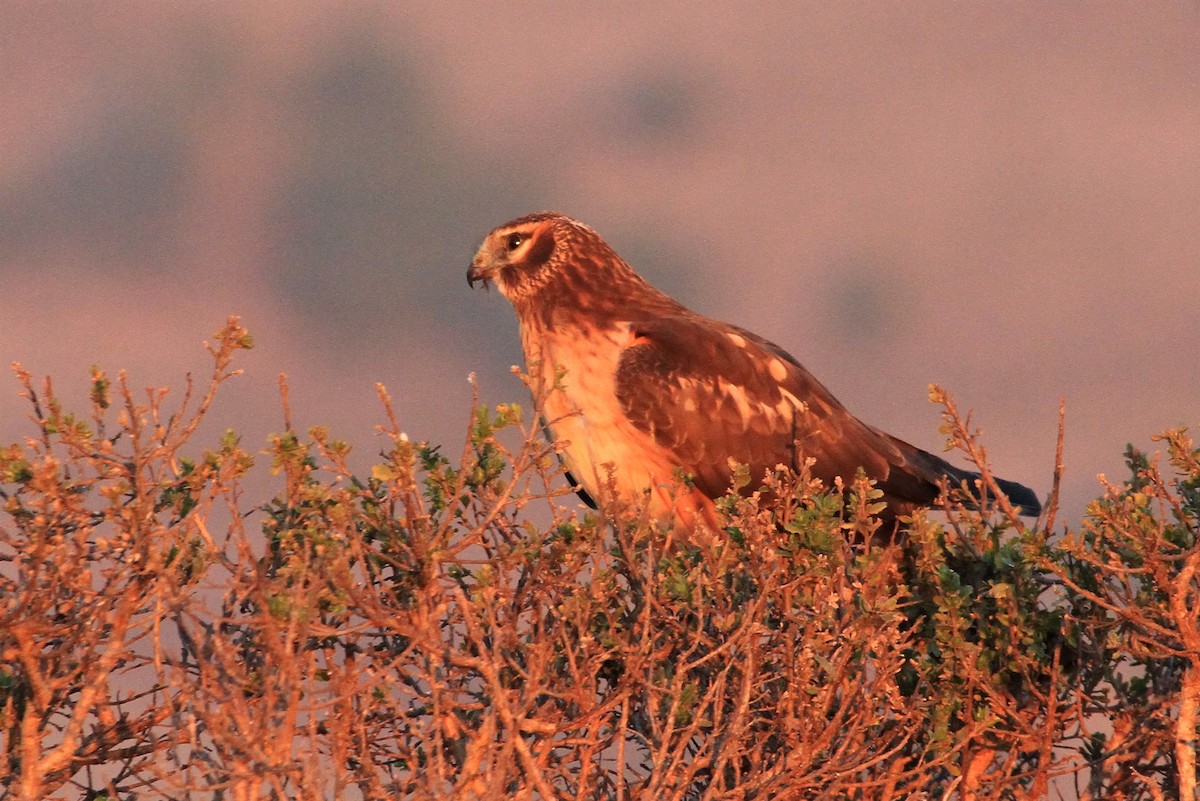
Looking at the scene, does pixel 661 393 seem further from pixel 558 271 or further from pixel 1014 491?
pixel 1014 491

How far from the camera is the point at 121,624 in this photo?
4480 mm

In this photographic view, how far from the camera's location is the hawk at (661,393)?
7.91 m

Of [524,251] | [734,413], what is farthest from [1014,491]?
[524,251]

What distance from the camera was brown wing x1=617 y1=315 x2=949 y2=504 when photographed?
798cm

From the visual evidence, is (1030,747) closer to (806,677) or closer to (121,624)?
(806,677)

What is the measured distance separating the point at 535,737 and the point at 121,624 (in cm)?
141

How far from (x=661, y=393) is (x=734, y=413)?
0.56m

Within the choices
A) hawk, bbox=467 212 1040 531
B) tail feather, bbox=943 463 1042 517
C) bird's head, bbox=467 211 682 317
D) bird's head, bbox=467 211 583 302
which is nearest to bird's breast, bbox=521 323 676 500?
hawk, bbox=467 212 1040 531

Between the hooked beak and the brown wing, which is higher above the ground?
the hooked beak

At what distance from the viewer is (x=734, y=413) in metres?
8.23

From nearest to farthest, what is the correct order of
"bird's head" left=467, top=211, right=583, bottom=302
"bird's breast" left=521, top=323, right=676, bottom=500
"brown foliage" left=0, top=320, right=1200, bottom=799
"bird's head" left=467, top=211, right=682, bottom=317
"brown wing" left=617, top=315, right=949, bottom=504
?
"brown foliage" left=0, top=320, right=1200, bottom=799
"bird's breast" left=521, top=323, right=676, bottom=500
"brown wing" left=617, top=315, right=949, bottom=504
"bird's head" left=467, top=211, right=682, bottom=317
"bird's head" left=467, top=211, right=583, bottom=302

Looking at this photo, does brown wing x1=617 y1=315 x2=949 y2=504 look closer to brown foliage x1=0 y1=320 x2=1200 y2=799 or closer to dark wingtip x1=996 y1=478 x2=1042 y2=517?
dark wingtip x1=996 y1=478 x2=1042 y2=517

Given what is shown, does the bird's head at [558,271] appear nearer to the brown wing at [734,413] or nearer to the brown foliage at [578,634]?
the brown wing at [734,413]

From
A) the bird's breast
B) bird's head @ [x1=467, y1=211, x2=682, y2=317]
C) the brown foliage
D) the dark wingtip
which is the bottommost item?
the brown foliage
